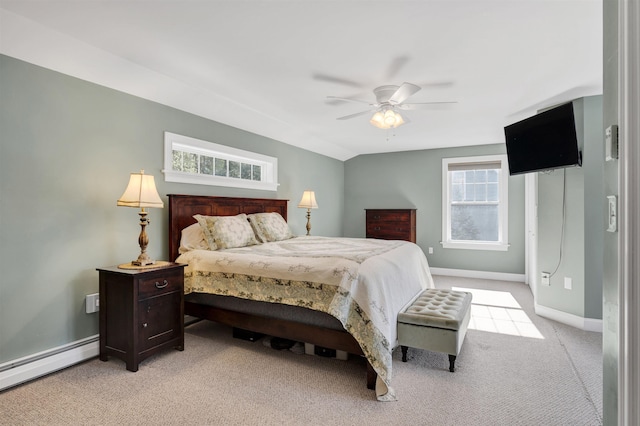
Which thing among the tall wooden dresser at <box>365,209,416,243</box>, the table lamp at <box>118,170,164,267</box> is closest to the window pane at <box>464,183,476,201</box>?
the tall wooden dresser at <box>365,209,416,243</box>

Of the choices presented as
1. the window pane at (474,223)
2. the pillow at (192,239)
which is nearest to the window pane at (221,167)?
the pillow at (192,239)

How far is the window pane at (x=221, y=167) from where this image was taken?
13.6 ft

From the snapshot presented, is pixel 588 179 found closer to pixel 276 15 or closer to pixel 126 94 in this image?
pixel 276 15

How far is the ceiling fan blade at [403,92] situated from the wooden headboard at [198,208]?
2.19m

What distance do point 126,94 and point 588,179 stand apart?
4.55 m

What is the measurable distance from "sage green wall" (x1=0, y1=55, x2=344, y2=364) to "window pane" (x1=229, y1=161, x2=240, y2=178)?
99 centimetres

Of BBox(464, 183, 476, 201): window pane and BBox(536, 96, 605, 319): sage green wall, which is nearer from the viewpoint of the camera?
BBox(536, 96, 605, 319): sage green wall

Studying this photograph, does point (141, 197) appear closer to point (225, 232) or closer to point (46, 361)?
point (225, 232)

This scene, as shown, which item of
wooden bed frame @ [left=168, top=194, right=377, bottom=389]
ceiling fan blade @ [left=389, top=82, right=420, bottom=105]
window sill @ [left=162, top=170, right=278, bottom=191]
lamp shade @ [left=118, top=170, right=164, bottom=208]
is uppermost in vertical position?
ceiling fan blade @ [left=389, top=82, right=420, bottom=105]

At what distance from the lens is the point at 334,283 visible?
2395 millimetres

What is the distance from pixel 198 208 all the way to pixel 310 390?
2.28m

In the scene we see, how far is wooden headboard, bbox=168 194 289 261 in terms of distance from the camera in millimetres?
3397

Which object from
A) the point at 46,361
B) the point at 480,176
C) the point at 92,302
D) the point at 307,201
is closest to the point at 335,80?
the point at 307,201

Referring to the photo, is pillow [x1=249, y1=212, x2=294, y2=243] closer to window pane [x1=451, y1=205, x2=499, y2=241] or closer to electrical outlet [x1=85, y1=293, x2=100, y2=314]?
electrical outlet [x1=85, y1=293, x2=100, y2=314]
